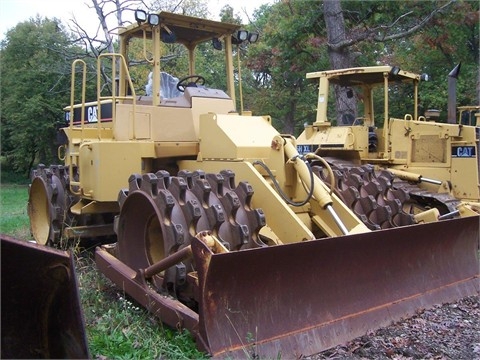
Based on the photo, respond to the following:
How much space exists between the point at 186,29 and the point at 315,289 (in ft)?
11.0

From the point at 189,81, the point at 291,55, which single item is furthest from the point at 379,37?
the point at 189,81

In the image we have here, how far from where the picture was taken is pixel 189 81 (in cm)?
636

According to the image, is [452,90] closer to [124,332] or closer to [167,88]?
[167,88]

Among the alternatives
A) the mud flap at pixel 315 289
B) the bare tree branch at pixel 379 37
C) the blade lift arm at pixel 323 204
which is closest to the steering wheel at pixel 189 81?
the blade lift arm at pixel 323 204

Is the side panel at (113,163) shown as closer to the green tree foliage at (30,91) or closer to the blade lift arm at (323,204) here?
the blade lift arm at (323,204)

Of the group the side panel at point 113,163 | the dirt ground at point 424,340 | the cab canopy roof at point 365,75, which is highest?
the cab canopy roof at point 365,75

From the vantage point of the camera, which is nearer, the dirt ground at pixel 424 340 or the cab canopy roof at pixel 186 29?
the dirt ground at pixel 424 340

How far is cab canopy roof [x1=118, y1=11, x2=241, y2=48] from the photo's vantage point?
18.7ft

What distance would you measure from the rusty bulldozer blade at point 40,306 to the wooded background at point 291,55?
682cm

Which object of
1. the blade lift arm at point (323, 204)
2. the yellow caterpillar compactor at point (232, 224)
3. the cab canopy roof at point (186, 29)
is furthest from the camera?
the cab canopy roof at point (186, 29)

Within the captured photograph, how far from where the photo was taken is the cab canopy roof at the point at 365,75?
8.47m

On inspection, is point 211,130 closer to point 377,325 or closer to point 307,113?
point 377,325

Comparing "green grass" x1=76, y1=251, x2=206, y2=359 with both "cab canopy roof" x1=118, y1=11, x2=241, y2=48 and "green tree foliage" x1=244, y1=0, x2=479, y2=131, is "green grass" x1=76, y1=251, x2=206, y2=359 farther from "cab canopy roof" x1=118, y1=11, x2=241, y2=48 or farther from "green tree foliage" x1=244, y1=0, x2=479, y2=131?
"green tree foliage" x1=244, y1=0, x2=479, y2=131

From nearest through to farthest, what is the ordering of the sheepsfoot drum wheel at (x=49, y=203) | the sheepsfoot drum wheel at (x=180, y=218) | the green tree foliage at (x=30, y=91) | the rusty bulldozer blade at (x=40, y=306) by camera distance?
1. the rusty bulldozer blade at (x=40, y=306)
2. the sheepsfoot drum wheel at (x=180, y=218)
3. the sheepsfoot drum wheel at (x=49, y=203)
4. the green tree foliage at (x=30, y=91)
